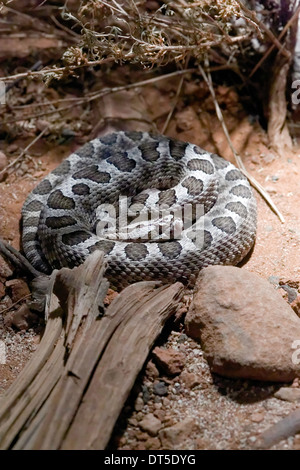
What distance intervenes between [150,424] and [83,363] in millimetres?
651

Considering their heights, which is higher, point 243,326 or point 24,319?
point 243,326

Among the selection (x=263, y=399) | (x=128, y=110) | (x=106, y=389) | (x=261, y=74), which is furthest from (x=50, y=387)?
(x=261, y=74)

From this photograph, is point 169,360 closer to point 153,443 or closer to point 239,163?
point 153,443

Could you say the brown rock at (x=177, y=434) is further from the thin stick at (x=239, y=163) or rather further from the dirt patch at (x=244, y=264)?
the thin stick at (x=239, y=163)

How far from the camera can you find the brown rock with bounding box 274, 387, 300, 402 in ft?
11.7

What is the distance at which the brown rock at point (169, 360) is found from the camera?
3.88 metres

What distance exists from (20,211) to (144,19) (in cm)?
267

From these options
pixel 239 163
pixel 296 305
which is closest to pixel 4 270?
pixel 296 305

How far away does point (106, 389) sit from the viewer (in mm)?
3363

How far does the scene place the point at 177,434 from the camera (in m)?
3.38

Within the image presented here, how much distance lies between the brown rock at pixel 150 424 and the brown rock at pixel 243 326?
2.07 ft

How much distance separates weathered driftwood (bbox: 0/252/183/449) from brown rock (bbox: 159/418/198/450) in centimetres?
39

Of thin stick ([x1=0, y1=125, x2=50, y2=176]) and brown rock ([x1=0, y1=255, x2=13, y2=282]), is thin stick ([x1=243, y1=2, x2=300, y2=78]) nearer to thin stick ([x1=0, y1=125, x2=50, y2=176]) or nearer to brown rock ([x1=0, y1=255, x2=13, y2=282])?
thin stick ([x1=0, y1=125, x2=50, y2=176])

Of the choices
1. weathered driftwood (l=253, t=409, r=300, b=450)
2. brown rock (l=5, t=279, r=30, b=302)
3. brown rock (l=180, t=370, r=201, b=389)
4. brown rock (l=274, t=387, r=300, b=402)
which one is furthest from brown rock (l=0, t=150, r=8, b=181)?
weathered driftwood (l=253, t=409, r=300, b=450)
